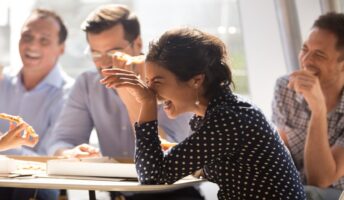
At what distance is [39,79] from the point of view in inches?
124

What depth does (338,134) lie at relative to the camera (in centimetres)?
241

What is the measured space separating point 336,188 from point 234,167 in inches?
38.2

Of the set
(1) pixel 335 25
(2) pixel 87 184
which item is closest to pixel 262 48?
(1) pixel 335 25

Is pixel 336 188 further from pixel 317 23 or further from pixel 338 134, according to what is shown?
pixel 317 23

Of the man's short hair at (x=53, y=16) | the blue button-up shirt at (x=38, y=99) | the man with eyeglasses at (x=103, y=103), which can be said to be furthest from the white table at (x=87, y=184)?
the man's short hair at (x=53, y=16)

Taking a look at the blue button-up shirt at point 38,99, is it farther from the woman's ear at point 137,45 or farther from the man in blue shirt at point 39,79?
the woman's ear at point 137,45

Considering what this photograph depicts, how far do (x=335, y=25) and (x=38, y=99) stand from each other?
1626 mm

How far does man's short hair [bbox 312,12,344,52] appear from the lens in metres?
2.49

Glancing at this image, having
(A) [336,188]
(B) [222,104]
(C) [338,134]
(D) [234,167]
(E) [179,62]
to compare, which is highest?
(E) [179,62]

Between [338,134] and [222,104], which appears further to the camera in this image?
[338,134]

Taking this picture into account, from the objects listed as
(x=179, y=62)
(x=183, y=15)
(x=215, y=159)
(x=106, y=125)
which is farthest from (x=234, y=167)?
(x=183, y=15)

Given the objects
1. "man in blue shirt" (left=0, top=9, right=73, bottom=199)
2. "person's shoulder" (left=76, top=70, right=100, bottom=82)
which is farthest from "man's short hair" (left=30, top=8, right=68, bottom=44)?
"person's shoulder" (left=76, top=70, right=100, bottom=82)

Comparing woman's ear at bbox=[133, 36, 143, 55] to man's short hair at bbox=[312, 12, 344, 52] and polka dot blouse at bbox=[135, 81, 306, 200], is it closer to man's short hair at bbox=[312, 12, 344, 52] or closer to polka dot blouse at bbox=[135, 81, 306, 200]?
man's short hair at bbox=[312, 12, 344, 52]

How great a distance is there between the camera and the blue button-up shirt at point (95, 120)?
8.47ft
